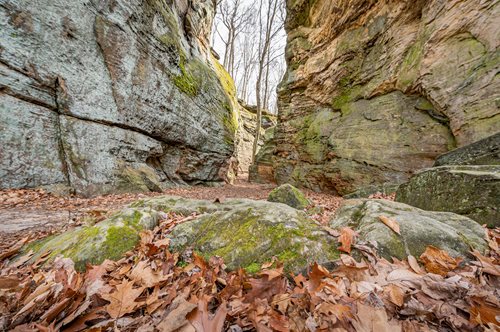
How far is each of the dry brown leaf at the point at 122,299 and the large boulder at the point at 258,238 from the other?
0.70 meters

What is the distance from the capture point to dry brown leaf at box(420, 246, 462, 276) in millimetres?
1542

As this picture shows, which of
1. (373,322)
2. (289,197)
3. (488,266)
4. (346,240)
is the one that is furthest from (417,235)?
(289,197)

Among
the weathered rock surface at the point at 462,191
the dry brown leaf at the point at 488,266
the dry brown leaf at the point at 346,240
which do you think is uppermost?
the weathered rock surface at the point at 462,191

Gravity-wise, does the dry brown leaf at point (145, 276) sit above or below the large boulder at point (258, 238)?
below

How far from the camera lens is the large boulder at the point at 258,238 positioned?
5.85ft

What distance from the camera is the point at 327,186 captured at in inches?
347

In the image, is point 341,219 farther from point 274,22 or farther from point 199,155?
point 274,22

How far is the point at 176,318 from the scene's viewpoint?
1.09m

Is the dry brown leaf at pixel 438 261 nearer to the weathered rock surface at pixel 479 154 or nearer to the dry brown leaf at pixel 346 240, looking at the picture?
the dry brown leaf at pixel 346 240

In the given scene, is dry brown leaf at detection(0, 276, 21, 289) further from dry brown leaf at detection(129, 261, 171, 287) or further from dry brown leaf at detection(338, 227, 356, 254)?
dry brown leaf at detection(338, 227, 356, 254)

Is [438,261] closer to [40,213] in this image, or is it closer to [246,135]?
[40,213]

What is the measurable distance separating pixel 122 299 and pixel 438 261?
2465 mm

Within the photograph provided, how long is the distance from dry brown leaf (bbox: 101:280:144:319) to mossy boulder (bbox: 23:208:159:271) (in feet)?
2.26

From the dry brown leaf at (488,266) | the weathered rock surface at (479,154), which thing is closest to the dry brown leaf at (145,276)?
the dry brown leaf at (488,266)
